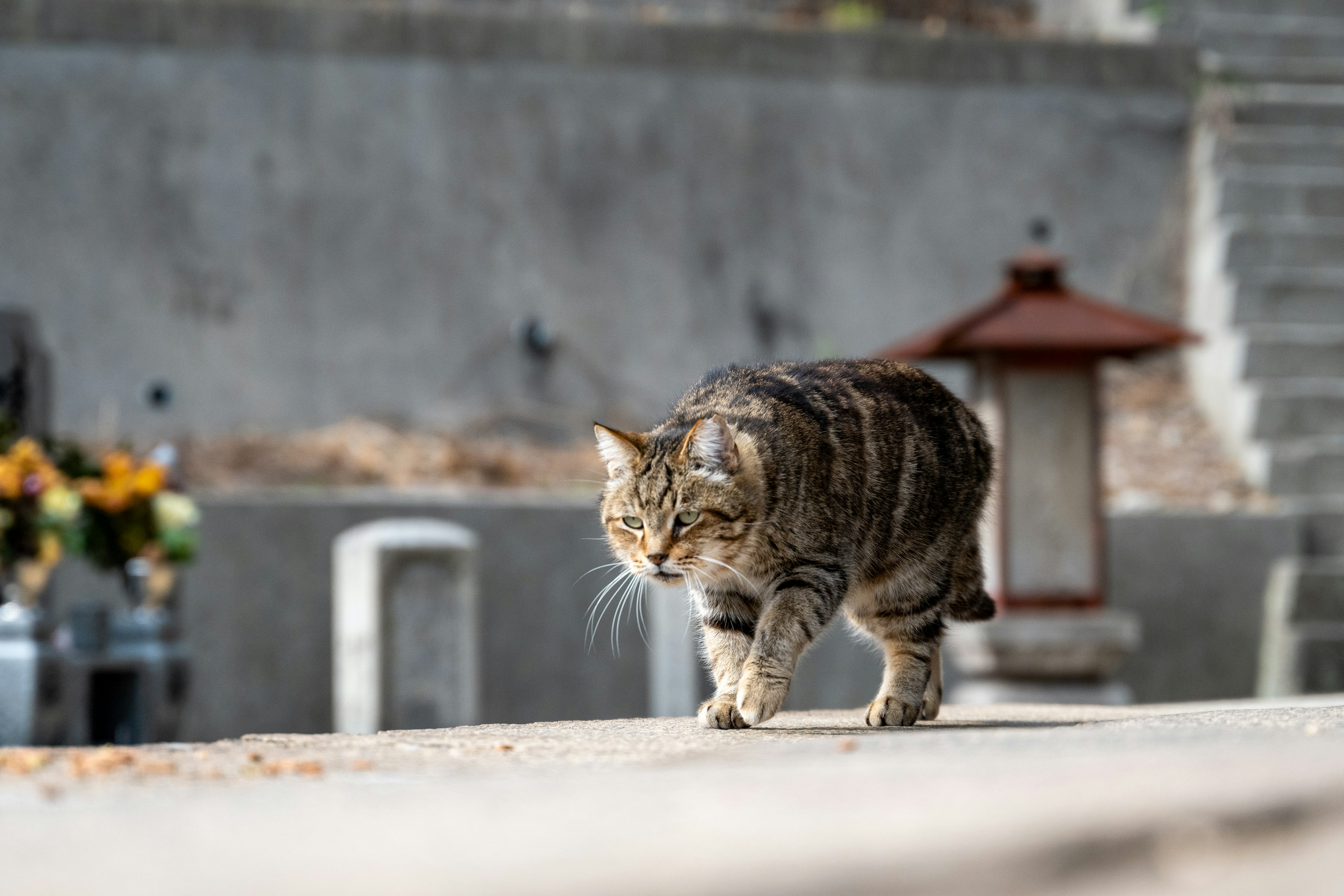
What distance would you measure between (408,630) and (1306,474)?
504 cm

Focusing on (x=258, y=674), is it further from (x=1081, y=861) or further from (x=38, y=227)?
(x=1081, y=861)

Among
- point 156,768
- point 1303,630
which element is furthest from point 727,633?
point 1303,630

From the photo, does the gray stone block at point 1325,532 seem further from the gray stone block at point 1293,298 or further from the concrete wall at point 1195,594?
the gray stone block at point 1293,298

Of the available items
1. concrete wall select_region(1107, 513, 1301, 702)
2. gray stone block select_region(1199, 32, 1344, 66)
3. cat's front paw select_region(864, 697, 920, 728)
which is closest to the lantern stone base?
concrete wall select_region(1107, 513, 1301, 702)

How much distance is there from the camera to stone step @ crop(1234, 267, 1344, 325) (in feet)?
29.0

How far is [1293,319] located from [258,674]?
619cm

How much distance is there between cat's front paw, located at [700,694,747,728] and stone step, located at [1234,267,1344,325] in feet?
22.6

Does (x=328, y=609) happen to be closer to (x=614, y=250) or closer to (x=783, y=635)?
(x=614, y=250)

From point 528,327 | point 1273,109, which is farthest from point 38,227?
point 1273,109

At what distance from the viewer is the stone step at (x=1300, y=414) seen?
849 centimetres

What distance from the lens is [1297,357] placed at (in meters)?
8.70

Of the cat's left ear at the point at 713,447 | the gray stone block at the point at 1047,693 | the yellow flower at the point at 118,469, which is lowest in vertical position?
the gray stone block at the point at 1047,693

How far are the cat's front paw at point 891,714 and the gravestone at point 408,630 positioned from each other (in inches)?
139

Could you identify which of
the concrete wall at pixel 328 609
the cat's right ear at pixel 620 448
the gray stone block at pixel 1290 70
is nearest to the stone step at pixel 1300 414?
the gray stone block at pixel 1290 70
